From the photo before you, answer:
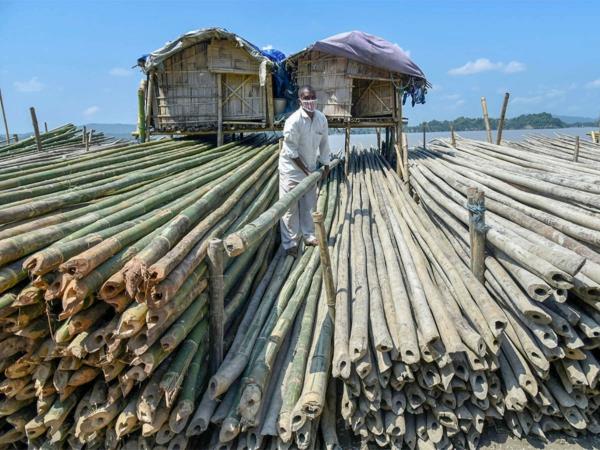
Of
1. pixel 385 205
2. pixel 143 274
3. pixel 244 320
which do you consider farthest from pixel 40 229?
pixel 385 205

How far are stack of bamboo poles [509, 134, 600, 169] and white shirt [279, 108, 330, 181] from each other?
7.63 m

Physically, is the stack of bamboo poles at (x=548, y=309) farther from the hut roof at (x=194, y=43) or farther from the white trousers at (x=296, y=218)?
the hut roof at (x=194, y=43)

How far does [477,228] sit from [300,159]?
2.42 meters

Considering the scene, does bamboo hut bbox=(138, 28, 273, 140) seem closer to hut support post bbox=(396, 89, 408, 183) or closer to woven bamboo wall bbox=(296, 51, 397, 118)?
woven bamboo wall bbox=(296, 51, 397, 118)

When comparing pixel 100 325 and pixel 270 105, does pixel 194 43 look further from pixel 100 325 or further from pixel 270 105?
pixel 100 325

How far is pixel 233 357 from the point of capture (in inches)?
120

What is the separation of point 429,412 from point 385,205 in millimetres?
3765

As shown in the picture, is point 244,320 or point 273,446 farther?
point 244,320

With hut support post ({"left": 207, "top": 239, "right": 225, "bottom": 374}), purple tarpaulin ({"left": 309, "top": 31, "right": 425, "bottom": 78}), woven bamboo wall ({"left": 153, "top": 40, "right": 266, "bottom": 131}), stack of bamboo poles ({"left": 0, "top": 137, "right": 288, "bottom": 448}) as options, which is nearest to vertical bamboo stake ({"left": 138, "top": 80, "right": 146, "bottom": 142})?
woven bamboo wall ({"left": 153, "top": 40, "right": 266, "bottom": 131})

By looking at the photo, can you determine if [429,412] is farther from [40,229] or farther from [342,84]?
[342,84]

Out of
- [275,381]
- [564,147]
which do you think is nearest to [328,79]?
[564,147]

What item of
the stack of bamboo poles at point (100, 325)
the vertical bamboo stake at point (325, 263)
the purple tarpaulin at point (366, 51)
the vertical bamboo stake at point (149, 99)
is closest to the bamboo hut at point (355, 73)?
the purple tarpaulin at point (366, 51)

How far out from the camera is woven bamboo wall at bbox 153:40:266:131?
33.9 ft

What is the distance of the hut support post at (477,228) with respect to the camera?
355 centimetres
